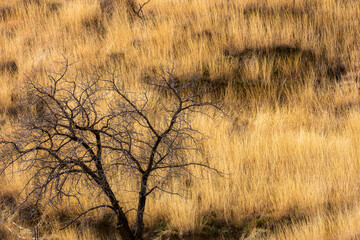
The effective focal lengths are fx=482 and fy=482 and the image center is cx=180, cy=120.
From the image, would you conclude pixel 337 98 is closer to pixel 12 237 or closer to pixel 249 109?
pixel 249 109

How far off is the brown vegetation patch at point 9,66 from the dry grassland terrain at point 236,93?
0.02 metres

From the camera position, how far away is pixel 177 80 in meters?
7.27

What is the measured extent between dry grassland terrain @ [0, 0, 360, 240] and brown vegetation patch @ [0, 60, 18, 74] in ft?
0.06

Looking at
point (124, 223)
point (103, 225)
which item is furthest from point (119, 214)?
point (103, 225)

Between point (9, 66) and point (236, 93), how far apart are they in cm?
397

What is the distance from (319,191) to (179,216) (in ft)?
4.35

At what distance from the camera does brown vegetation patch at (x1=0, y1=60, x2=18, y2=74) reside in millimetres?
→ 8098

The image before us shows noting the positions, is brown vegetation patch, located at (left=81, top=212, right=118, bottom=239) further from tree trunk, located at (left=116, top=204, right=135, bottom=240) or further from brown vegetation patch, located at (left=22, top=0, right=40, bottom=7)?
brown vegetation patch, located at (left=22, top=0, right=40, bottom=7)

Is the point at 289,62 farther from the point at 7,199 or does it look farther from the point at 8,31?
the point at 8,31

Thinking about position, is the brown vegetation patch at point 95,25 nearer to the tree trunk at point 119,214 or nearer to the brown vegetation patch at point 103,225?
the brown vegetation patch at point 103,225

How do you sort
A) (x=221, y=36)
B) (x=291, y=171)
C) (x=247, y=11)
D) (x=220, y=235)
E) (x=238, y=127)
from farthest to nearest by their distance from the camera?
(x=247, y=11)
(x=221, y=36)
(x=238, y=127)
(x=291, y=171)
(x=220, y=235)

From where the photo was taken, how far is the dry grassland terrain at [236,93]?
4.52 metres

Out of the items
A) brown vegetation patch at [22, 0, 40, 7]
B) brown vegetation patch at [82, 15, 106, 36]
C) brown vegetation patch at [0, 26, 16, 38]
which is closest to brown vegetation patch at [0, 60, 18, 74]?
brown vegetation patch at [0, 26, 16, 38]

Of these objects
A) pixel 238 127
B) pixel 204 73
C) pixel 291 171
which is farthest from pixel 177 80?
pixel 291 171
